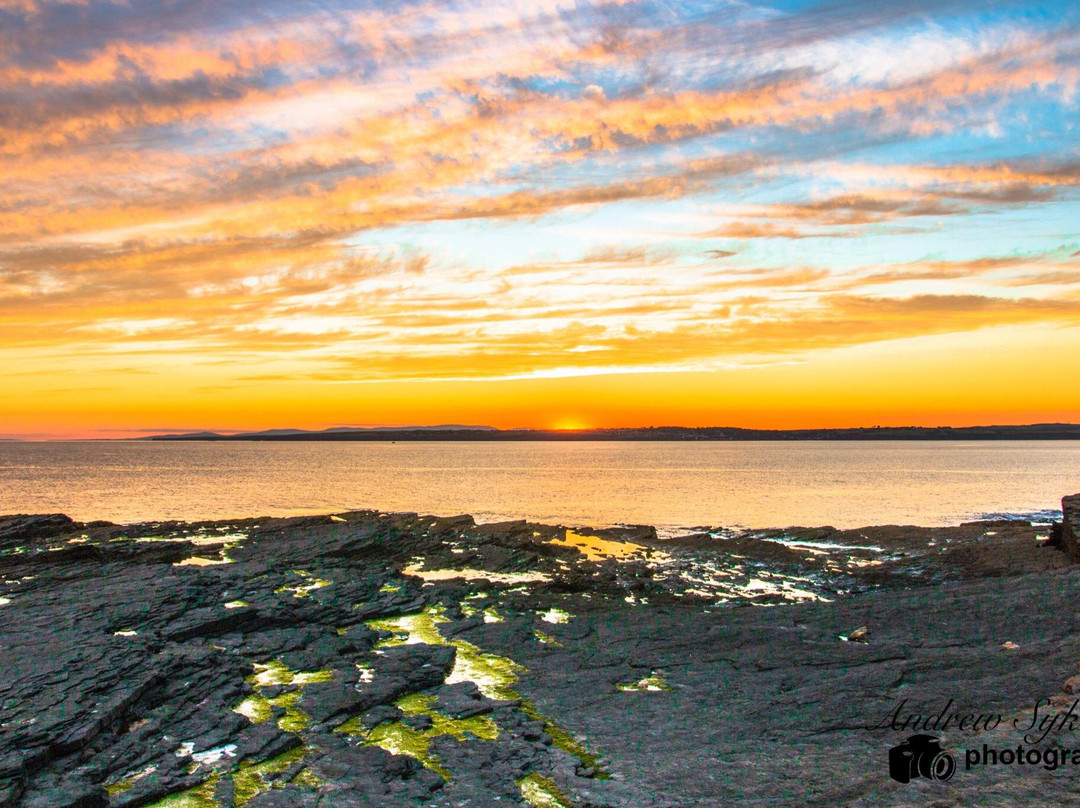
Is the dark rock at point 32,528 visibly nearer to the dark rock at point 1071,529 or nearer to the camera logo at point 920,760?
the camera logo at point 920,760

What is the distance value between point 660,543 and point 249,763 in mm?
27365

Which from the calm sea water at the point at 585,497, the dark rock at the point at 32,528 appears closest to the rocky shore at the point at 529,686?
the dark rock at the point at 32,528

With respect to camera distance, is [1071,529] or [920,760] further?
[1071,529]

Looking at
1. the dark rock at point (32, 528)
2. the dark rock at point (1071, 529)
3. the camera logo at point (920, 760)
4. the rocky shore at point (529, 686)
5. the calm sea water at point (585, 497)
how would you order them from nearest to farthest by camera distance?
the camera logo at point (920, 760) < the rocky shore at point (529, 686) < the dark rock at point (1071, 529) < the dark rock at point (32, 528) < the calm sea water at point (585, 497)

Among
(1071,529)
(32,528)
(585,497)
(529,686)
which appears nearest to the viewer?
(529,686)

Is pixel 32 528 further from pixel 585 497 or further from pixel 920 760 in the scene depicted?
pixel 585 497

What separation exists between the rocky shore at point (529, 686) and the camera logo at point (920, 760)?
0.52ft

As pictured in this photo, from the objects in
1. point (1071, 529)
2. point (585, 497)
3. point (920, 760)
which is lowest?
point (585, 497)

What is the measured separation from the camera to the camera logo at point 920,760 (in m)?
9.30

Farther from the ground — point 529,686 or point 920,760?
point 920,760

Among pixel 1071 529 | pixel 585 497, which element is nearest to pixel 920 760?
pixel 1071 529

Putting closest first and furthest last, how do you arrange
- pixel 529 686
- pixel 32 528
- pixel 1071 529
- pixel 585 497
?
pixel 529 686 → pixel 1071 529 → pixel 32 528 → pixel 585 497

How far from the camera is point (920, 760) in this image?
9.80 meters

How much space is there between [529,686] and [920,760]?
23.0ft
